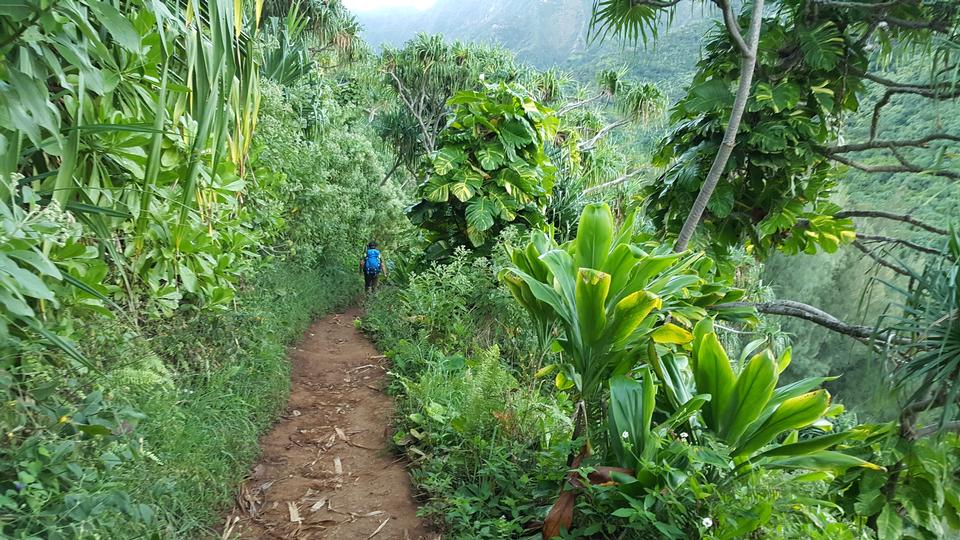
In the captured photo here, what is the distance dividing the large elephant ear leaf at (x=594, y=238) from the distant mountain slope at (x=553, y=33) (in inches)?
53.9

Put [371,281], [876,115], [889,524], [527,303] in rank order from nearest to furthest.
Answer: [889,524] < [527,303] < [876,115] < [371,281]

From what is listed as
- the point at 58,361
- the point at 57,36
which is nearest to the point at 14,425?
the point at 58,361

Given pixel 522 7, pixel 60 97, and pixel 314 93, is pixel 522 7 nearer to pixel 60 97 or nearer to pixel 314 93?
pixel 314 93

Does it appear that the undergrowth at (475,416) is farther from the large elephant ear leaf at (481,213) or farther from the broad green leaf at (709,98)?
the broad green leaf at (709,98)

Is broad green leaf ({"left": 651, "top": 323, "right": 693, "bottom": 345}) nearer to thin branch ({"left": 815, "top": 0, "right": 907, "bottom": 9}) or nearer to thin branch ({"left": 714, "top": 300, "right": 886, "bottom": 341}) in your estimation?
thin branch ({"left": 714, "top": 300, "right": 886, "bottom": 341})

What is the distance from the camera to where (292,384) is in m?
5.50

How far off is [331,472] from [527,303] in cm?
193

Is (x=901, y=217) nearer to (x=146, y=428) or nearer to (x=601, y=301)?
(x=601, y=301)

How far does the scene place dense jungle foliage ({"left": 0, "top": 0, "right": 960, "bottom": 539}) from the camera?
1895 mm

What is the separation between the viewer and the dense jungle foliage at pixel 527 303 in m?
1.89

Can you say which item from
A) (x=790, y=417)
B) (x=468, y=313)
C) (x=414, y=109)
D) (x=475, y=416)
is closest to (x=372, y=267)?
(x=468, y=313)

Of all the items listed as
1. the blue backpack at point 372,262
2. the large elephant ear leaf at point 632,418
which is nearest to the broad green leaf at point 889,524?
the large elephant ear leaf at point 632,418

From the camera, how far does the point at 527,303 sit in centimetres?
313

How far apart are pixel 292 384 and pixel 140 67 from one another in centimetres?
376
